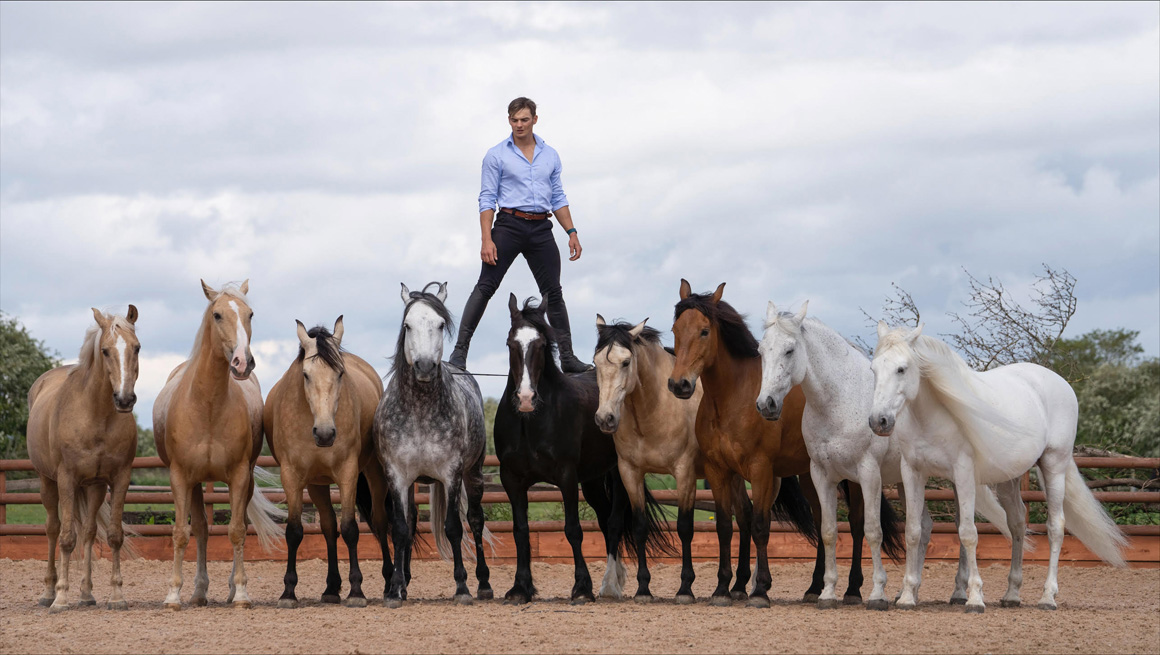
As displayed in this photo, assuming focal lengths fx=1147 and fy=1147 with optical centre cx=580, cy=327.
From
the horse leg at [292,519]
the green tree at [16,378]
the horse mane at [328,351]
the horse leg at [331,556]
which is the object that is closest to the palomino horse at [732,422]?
the horse mane at [328,351]

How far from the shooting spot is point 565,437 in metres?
8.37

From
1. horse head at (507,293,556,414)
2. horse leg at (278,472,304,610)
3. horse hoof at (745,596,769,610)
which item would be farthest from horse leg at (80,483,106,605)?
horse hoof at (745,596,769,610)

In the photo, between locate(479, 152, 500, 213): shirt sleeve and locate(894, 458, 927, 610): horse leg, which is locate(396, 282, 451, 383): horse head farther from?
locate(894, 458, 927, 610): horse leg

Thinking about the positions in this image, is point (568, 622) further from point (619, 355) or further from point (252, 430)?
point (252, 430)

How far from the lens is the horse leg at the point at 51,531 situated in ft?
29.6

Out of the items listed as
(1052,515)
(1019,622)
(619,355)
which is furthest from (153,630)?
(1052,515)

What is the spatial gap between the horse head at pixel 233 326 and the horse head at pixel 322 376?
Result: 413 mm

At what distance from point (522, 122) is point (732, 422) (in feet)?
9.87

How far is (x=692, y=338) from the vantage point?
7.82m

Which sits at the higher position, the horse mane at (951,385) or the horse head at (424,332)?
the horse head at (424,332)

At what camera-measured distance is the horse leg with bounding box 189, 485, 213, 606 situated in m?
8.53

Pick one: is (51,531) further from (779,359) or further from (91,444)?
(779,359)

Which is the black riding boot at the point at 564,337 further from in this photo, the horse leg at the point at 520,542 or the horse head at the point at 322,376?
the horse head at the point at 322,376

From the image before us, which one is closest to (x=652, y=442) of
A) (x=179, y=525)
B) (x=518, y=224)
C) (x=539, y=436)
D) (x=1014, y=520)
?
(x=539, y=436)
